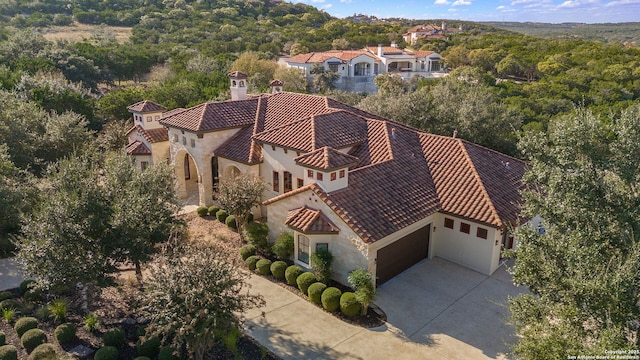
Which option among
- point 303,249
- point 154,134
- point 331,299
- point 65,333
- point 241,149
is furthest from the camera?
point 154,134

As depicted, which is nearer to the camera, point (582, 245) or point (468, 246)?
point (582, 245)

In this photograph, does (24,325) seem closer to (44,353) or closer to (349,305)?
(44,353)

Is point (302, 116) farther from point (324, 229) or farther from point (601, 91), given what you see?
point (601, 91)

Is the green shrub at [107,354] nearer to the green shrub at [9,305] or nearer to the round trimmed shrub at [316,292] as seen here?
the green shrub at [9,305]

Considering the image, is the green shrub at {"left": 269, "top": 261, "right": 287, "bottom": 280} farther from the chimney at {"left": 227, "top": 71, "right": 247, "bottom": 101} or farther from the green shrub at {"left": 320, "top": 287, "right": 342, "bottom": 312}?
the chimney at {"left": 227, "top": 71, "right": 247, "bottom": 101}

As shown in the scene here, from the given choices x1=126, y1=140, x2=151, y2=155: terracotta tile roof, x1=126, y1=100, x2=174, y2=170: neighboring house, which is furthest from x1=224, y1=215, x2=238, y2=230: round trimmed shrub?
x1=126, y1=140, x2=151, y2=155: terracotta tile roof

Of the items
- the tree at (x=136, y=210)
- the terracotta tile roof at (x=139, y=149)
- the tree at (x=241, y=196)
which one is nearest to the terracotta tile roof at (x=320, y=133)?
the tree at (x=241, y=196)

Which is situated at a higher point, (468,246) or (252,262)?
(468,246)

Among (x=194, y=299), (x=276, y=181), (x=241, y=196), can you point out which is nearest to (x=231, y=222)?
(x=276, y=181)
